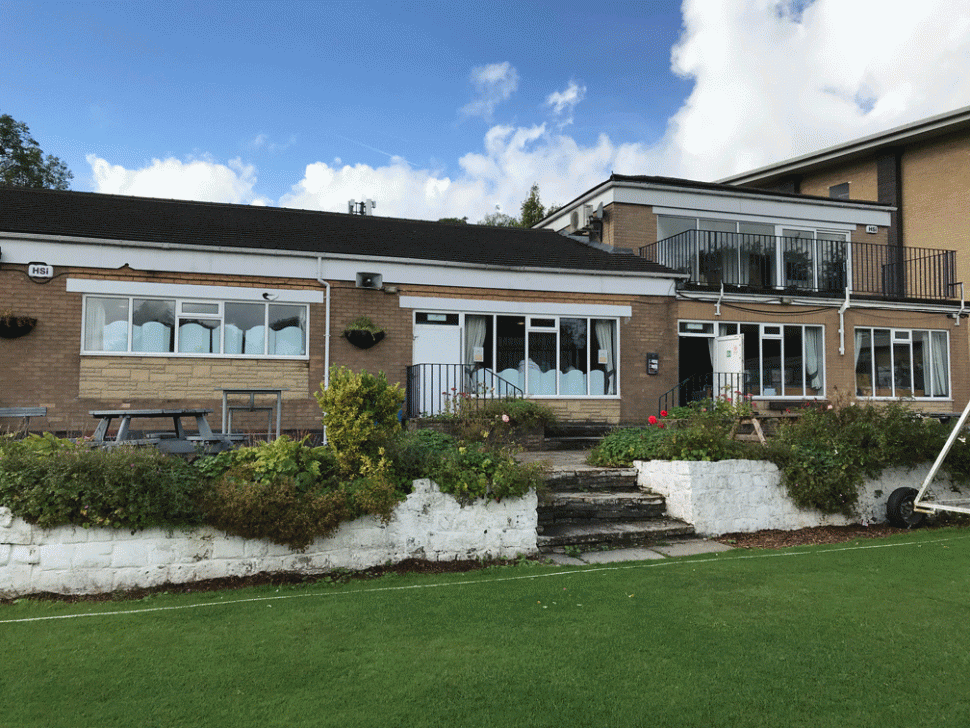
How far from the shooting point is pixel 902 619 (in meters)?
4.62

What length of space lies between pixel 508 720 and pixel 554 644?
1.03 metres

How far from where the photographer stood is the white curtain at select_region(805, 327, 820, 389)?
15773mm

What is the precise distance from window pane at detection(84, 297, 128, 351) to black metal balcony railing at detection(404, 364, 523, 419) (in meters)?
4.83

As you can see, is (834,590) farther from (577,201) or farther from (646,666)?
(577,201)

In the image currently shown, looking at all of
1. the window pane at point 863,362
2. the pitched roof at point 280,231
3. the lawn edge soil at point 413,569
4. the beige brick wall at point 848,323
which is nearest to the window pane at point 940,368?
the beige brick wall at point 848,323

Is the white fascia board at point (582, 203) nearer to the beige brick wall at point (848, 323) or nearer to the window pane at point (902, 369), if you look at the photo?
the beige brick wall at point (848, 323)

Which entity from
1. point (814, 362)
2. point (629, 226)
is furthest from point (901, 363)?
point (629, 226)

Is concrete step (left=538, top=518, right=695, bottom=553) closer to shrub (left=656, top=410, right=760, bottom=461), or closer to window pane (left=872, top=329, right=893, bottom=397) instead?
shrub (left=656, top=410, right=760, bottom=461)

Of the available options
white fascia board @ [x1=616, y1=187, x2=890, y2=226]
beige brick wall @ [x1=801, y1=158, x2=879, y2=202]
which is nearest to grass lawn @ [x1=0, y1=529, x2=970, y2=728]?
white fascia board @ [x1=616, y1=187, x2=890, y2=226]

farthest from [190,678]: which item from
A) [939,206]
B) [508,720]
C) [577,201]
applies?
[939,206]

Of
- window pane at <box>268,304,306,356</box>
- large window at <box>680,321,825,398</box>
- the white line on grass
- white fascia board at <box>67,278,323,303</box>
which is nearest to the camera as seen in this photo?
the white line on grass

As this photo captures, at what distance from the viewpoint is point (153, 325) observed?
37.0 feet

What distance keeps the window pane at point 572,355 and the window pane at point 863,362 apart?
293 inches

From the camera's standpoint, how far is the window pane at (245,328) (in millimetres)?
11633
